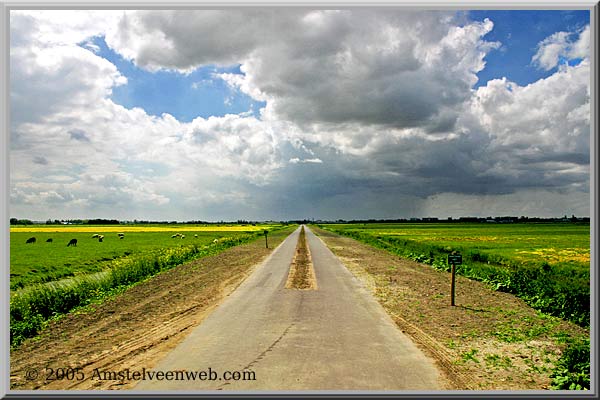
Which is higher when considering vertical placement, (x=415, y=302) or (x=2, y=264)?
(x=2, y=264)

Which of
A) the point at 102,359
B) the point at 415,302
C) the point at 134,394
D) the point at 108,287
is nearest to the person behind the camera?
the point at 134,394

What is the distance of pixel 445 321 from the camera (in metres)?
11.4

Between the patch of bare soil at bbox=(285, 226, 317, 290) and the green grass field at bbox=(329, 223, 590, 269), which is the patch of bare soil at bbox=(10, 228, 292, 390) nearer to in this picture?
the patch of bare soil at bbox=(285, 226, 317, 290)

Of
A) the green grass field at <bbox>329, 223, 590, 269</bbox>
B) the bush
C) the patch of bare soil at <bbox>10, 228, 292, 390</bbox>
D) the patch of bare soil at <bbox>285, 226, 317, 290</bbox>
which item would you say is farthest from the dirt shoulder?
the patch of bare soil at <bbox>10, 228, 292, 390</bbox>

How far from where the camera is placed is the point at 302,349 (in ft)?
26.6

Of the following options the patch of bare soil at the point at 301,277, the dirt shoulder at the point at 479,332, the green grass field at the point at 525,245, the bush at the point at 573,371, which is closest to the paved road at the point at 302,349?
the dirt shoulder at the point at 479,332

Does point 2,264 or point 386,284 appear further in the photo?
point 386,284

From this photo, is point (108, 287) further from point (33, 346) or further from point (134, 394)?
point (134, 394)

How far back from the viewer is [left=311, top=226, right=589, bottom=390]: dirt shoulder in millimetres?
7227

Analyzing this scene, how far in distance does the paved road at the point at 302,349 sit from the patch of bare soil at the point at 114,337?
619 mm

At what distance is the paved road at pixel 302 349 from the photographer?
6445 millimetres

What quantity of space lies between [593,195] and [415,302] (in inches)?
386

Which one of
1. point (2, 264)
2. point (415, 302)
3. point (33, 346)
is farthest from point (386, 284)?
point (2, 264)

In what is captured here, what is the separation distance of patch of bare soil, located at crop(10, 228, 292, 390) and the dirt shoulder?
5674 millimetres
